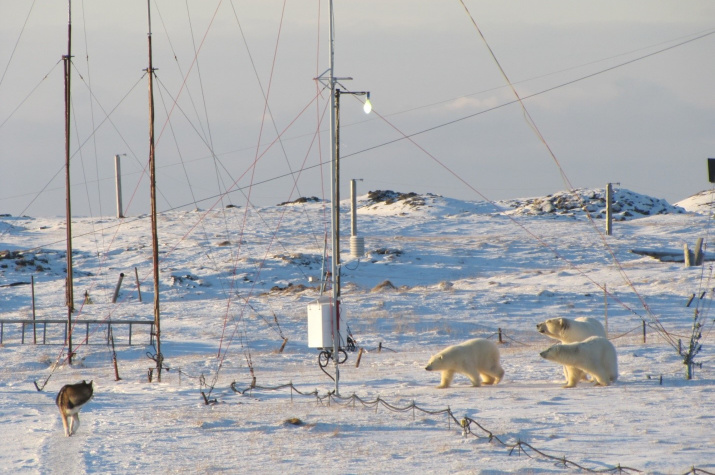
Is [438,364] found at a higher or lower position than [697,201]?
lower

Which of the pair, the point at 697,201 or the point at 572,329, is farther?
the point at 697,201

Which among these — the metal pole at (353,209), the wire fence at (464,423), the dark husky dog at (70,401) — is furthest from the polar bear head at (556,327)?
the metal pole at (353,209)

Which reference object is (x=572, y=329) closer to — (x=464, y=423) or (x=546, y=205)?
(x=464, y=423)

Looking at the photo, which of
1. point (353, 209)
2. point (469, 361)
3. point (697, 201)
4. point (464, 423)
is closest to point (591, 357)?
point (469, 361)

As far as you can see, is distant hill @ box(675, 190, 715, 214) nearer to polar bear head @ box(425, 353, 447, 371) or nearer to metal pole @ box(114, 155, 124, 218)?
metal pole @ box(114, 155, 124, 218)

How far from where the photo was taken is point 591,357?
564 inches

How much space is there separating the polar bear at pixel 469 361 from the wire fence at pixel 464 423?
5.60ft

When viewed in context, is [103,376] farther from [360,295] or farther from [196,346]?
[360,295]

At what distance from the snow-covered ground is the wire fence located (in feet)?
0.17

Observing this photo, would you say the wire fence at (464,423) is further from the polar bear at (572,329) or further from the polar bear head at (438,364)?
the polar bear at (572,329)

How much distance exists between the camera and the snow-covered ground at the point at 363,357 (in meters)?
10.3

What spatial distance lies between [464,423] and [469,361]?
14.4 ft

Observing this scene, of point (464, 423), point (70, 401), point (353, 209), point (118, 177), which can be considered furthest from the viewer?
point (118, 177)

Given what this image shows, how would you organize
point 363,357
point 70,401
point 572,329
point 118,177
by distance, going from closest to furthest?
point 70,401 < point 572,329 < point 363,357 < point 118,177
